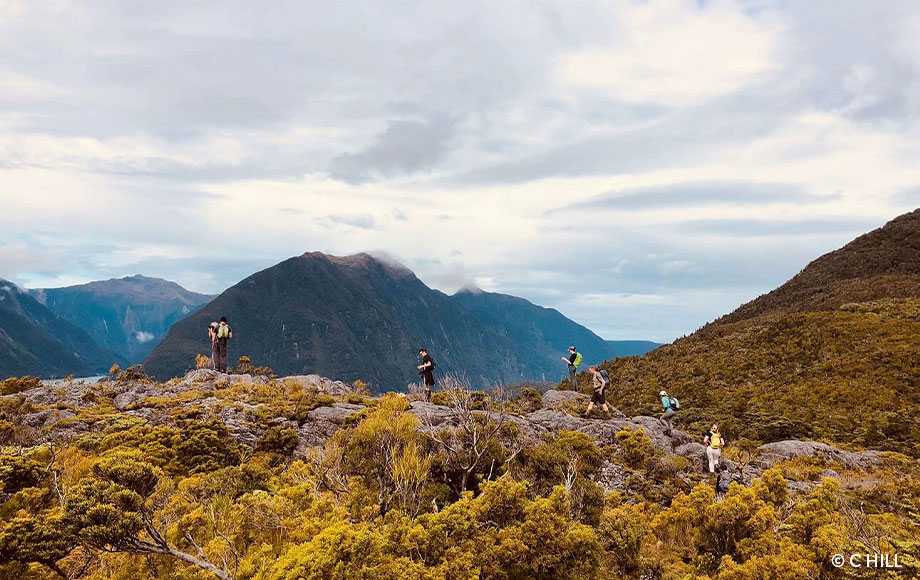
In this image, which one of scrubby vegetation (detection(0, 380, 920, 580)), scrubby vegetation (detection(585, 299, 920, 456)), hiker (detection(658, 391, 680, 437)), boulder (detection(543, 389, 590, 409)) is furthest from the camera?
scrubby vegetation (detection(585, 299, 920, 456))

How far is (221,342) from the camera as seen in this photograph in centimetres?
2658

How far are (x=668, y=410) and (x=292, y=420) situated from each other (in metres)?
17.6

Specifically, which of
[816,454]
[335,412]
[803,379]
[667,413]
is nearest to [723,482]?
[667,413]

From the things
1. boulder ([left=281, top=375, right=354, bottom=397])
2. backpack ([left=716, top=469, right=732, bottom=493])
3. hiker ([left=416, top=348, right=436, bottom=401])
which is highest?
hiker ([left=416, top=348, right=436, bottom=401])

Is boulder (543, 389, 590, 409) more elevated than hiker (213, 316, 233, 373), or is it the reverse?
hiker (213, 316, 233, 373)

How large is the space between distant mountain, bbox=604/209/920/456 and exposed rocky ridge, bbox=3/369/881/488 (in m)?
6.12

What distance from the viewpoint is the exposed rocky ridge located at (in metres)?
18.4

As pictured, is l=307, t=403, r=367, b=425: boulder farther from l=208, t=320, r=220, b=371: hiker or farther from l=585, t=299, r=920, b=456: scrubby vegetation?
l=585, t=299, r=920, b=456: scrubby vegetation

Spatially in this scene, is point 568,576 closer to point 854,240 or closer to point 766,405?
point 766,405

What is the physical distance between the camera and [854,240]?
66.9m

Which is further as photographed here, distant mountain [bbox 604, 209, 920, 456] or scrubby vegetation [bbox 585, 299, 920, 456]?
distant mountain [bbox 604, 209, 920, 456]

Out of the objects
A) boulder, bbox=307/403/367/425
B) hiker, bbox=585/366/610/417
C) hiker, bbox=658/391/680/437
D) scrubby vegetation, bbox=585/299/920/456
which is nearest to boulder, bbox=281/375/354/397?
boulder, bbox=307/403/367/425

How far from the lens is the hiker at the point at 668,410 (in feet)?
72.1

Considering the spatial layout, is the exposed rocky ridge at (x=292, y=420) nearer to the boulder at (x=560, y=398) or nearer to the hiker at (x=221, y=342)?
the boulder at (x=560, y=398)
